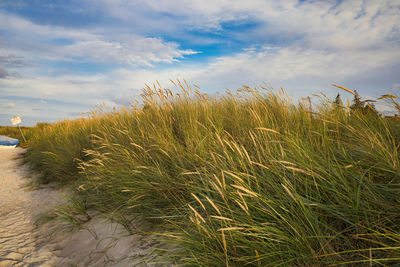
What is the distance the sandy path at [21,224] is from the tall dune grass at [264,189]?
0.54m

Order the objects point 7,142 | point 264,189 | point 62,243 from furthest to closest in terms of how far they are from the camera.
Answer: point 7,142 < point 62,243 < point 264,189

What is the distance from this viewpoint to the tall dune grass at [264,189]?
1.22m

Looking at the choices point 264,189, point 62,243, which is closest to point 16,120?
point 62,243

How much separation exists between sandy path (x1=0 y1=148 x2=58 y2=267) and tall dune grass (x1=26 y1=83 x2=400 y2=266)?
54 cm

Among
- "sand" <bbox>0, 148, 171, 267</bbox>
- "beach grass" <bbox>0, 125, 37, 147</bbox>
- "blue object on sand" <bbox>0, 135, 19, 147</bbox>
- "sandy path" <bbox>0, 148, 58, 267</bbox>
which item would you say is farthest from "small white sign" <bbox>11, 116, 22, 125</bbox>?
"sand" <bbox>0, 148, 171, 267</bbox>

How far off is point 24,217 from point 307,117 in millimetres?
4340

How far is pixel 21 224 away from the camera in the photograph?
10.6 feet

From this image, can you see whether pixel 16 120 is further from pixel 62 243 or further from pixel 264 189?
pixel 264 189

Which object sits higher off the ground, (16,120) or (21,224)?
(16,120)

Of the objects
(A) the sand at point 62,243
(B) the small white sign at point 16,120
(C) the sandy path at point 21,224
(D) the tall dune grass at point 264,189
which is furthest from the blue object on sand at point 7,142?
(A) the sand at point 62,243

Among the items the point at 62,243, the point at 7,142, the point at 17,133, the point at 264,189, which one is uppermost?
the point at 17,133

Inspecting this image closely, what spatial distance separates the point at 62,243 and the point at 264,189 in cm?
233

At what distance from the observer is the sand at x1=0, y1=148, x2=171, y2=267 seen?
1.90 m

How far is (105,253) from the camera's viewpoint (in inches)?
81.4
